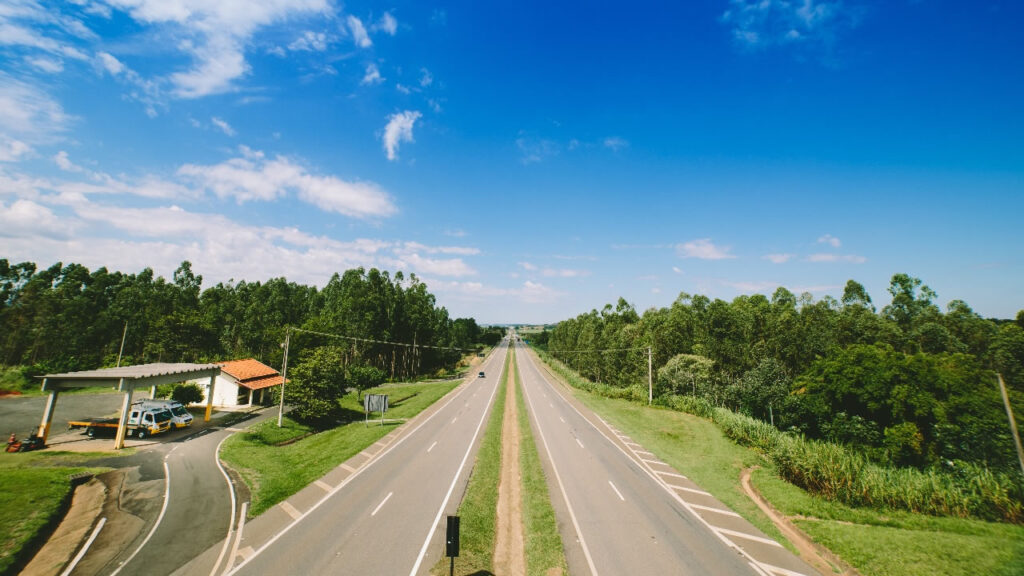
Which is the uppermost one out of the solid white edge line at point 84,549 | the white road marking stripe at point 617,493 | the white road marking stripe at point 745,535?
the white road marking stripe at point 745,535

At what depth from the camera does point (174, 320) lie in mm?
62406

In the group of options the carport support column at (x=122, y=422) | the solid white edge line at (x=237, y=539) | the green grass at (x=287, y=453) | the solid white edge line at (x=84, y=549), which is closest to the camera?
the solid white edge line at (x=84, y=549)


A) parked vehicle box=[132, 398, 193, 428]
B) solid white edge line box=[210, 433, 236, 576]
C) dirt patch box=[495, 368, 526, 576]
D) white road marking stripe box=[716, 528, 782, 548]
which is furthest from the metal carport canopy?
white road marking stripe box=[716, 528, 782, 548]

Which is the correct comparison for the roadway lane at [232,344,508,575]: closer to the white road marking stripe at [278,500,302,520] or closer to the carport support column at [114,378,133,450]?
the white road marking stripe at [278,500,302,520]

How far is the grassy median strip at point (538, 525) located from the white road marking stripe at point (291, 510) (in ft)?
33.4

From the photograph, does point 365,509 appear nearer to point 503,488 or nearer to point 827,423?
point 503,488

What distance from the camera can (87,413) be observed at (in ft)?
121

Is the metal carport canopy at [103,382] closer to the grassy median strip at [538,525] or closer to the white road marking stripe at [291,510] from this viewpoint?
the white road marking stripe at [291,510]

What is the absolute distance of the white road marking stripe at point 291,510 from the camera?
53.5 feet

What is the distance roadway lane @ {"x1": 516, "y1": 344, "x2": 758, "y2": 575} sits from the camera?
1360 centimetres

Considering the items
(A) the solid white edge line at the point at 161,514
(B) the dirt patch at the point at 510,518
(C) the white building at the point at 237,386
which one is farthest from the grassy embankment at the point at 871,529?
(C) the white building at the point at 237,386

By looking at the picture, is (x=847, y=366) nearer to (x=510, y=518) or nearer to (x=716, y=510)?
(x=716, y=510)

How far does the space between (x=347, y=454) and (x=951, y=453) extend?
4217 cm

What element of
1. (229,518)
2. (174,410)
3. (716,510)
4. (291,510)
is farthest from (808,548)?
(174,410)
